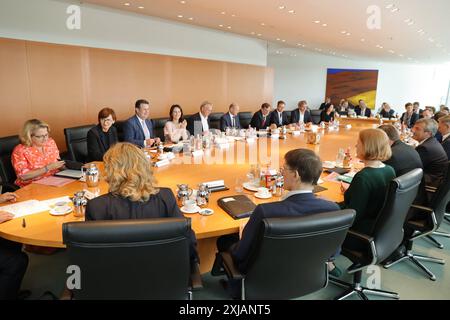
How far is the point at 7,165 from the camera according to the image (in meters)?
3.02

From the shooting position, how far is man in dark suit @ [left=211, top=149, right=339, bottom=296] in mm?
1566

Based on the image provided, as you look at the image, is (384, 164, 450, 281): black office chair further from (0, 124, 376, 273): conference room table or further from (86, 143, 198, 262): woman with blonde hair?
(86, 143, 198, 262): woman with blonde hair

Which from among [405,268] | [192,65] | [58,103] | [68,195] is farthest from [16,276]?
[192,65]

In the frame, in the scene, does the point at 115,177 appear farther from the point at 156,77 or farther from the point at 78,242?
the point at 156,77

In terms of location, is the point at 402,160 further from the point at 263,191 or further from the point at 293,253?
the point at 293,253

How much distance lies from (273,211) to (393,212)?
35.9 inches

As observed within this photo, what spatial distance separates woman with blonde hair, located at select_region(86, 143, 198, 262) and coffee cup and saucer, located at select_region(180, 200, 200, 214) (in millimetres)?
352

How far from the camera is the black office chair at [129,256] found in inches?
48.8

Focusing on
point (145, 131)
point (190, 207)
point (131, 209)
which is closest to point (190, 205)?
point (190, 207)

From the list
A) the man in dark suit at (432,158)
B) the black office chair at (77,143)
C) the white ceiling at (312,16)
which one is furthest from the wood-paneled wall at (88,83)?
the man in dark suit at (432,158)

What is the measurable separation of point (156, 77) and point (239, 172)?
4195mm

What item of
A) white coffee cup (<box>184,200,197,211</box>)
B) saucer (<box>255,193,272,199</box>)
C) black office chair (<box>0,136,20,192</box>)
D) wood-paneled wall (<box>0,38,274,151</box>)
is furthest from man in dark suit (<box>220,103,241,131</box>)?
white coffee cup (<box>184,200,197,211</box>)

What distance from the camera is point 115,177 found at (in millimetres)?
1628

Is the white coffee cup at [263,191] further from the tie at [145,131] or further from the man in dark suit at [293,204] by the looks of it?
the tie at [145,131]
